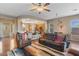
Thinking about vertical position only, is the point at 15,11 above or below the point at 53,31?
above

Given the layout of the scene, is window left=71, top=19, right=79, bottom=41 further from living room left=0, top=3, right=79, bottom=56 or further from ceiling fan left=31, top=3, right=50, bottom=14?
ceiling fan left=31, top=3, right=50, bottom=14

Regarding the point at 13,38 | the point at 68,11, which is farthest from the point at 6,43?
the point at 68,11

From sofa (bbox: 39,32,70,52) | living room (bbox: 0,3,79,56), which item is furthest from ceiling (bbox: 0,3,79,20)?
sofa (bbox: 39,32,70,52)

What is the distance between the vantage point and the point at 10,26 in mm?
2154

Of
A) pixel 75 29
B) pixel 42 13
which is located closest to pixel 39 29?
pixel 42 13

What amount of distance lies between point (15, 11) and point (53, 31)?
0.74 meters

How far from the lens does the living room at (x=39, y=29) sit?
7.00ft

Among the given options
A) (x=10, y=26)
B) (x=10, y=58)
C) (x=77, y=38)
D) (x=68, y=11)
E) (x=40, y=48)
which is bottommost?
(x=10, y=58)

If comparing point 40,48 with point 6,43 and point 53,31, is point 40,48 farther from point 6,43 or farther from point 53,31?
point 6,43

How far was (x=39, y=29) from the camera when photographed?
2.22m

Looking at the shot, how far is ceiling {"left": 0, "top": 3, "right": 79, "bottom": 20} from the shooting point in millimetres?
2117

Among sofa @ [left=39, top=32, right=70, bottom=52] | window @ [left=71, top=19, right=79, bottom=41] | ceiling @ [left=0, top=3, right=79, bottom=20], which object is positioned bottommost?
sofa @ [left=39, top=32, right=70, bottom=52]

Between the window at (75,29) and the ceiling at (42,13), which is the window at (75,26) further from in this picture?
the ceiling at (42,13)

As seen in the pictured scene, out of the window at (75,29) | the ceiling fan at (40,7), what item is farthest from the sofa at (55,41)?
the ceiling fan at (40,7)
